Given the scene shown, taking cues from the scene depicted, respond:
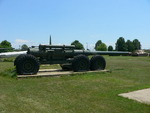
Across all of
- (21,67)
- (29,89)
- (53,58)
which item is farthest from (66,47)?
(29,89)

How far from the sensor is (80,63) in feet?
41.0

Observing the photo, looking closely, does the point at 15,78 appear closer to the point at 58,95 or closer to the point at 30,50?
the point at 30,50

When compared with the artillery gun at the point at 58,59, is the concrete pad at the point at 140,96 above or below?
below

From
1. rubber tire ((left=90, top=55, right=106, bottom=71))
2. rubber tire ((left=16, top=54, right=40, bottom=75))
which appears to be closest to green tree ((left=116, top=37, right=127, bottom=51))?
rubber tire ((left=90, top=55, right=106, bottom=71))

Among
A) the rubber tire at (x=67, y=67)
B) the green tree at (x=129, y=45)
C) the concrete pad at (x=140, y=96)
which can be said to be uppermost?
the green tree at (x=129, y=45)

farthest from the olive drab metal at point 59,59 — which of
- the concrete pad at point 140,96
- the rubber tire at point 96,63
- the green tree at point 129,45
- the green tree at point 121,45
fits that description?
the green tree at point 129,45

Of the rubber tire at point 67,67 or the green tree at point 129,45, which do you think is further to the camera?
the green tree at point 129,45

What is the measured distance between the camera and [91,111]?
521 cm

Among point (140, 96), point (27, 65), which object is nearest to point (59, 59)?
point (27, 65)

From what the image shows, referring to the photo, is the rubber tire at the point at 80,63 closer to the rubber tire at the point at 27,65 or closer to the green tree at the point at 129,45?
the rubber tire at the point at 27,65

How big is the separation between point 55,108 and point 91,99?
4.39 ft

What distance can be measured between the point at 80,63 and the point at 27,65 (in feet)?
10.2

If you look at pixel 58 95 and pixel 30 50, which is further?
pixel 30 50

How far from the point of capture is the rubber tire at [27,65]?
10766mm
